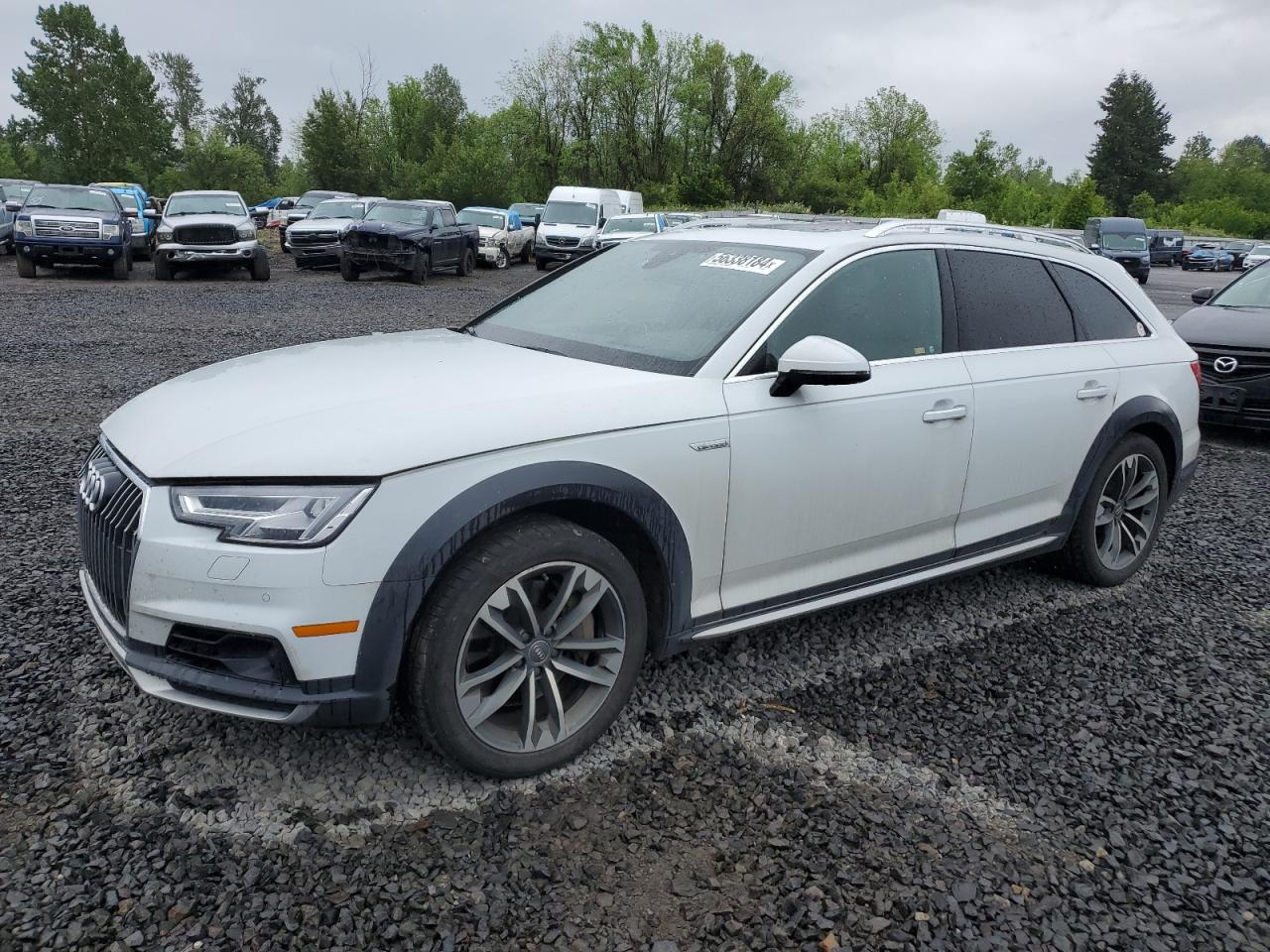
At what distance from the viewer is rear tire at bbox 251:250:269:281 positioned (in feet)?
64.9

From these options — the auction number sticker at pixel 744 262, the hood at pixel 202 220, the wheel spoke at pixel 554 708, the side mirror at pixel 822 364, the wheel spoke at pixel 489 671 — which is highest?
the auction number sticker at pixel 744 262

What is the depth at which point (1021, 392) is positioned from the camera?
12.9 feet

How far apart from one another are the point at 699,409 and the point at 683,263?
100cm

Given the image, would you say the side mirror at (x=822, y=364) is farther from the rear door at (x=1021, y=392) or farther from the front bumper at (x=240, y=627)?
the front bumper at (x=240, y=627)

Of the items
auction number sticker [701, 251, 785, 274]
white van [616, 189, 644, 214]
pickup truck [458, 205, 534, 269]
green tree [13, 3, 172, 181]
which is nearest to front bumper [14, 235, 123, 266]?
pickup truck [458, 205, 534, 269]

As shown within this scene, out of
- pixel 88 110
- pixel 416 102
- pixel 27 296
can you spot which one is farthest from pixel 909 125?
pixel 27 296

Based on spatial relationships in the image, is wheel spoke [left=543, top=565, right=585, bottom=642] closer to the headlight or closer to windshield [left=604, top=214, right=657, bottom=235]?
the headlight

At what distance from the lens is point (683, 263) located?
3.83 m

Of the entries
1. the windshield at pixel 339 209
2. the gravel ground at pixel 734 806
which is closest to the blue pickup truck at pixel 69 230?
the windshield at pixel 339 209

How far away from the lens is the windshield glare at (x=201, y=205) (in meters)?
20.0

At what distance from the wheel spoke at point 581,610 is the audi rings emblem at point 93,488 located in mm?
1340

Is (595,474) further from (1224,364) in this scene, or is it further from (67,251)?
(67,251)

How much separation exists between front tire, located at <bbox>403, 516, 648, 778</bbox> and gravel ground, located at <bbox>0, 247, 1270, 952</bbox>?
0.16 m

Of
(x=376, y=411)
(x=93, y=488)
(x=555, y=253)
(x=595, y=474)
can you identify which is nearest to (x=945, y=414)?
(x=595, y=474)
